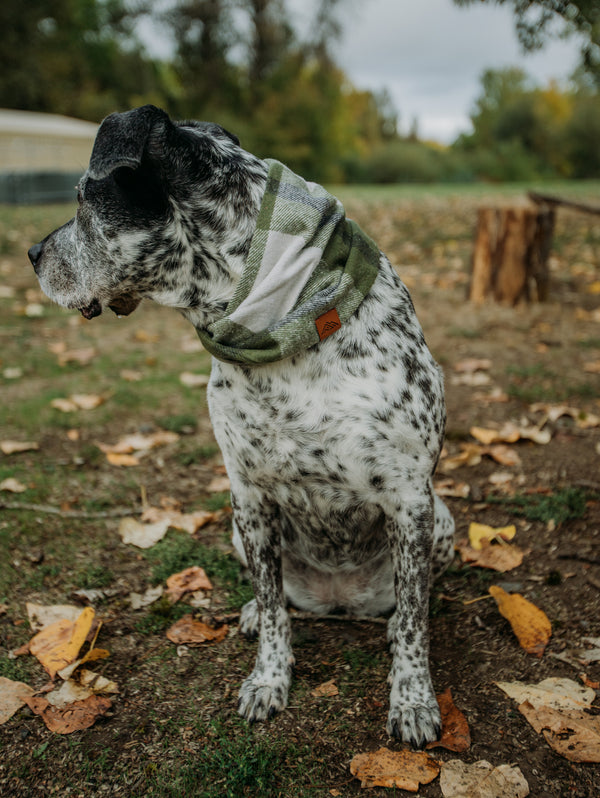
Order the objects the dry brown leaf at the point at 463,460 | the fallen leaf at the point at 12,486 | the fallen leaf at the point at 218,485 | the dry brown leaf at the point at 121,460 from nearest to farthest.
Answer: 1. the fallen leaf at the point at 12,486
2. the fallen leaf at the point at 218,485
3. the dry brown leaf at the point at 463,460
4. the dry brown leaf at the point at 121,460

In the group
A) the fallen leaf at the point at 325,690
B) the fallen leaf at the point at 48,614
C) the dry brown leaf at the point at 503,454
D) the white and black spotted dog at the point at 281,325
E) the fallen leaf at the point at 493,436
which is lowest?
the fallen leaf at the point at 48,614

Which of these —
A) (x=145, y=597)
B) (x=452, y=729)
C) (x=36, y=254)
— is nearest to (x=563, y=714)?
(x=452, y=729)

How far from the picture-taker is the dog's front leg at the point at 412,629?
2080 mm

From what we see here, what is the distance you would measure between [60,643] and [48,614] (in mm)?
248

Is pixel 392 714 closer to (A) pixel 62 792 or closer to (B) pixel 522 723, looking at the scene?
(B) pixel 522 723

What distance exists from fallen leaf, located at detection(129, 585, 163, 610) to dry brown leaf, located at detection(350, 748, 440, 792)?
3.78 feet

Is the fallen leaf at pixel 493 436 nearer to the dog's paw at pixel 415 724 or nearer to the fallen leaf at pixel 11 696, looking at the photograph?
the dog's paw at pixel 415 724

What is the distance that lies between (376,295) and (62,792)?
1774 millimetres

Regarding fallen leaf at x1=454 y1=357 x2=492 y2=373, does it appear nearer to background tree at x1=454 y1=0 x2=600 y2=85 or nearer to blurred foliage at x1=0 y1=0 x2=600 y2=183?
background tree at x1=454 y1=0 x2=600 y2=85

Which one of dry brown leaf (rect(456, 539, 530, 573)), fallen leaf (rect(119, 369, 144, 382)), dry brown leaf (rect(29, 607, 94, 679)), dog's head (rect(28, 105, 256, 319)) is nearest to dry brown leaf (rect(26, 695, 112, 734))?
dry brown leaf (rect(29, 607, 94, 679))

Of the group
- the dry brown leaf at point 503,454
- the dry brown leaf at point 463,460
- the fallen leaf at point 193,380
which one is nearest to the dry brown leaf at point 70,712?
the dry brown leaf at point 463,460

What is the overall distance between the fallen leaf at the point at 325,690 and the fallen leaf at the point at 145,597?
0.85 metres

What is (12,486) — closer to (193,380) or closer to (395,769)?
(193,380)

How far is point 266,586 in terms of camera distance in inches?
93.0
